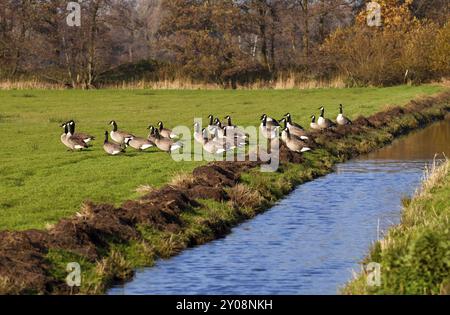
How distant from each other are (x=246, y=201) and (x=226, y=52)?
72450mm

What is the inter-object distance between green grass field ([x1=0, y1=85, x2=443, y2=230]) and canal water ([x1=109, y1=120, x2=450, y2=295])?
370cm

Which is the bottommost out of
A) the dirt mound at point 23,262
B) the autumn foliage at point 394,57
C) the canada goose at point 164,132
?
the dirt mound at point 23,262

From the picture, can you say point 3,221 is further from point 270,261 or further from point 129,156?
point 129,156

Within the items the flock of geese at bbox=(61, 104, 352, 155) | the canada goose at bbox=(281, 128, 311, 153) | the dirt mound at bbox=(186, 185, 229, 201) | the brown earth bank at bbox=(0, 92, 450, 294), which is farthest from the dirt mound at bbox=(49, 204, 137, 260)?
the canada goose at bbox=(281, 128, 311, 153)

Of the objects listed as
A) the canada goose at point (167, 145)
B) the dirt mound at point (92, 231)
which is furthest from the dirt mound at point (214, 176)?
the dirt mound at point (92, 231)

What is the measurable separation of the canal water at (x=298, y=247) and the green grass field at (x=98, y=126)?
370 centimetres

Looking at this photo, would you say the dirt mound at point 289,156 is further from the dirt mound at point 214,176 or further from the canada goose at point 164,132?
the canada goose at point 164,132

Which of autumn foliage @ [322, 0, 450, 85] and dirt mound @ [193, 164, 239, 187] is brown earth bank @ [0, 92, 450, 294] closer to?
dirt mound @ [193, 164, 239, 187]

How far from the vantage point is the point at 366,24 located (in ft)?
337

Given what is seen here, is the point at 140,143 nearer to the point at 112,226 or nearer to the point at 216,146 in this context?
the point at 216,146

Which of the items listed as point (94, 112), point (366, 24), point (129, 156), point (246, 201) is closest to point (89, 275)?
point (246, 201)

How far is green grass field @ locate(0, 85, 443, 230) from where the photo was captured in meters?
24.6

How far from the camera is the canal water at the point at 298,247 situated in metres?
17.7

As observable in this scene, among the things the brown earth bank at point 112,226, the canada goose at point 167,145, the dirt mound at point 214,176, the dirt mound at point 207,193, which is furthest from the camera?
the canada goose at point 167,145
